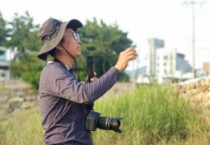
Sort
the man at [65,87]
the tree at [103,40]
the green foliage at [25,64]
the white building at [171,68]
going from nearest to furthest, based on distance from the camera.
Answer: the man at [65,87], the white building at [171,68], the green foliage at [25,64], the tree at [103,40]

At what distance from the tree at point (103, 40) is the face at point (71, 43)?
65.9ft

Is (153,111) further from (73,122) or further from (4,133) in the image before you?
(73,122)

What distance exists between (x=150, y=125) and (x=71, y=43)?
3.41 m

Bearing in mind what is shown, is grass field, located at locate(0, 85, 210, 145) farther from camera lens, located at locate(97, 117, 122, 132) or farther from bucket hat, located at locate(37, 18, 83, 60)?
bucket hat, located at locate(37, 18, 83, 60)

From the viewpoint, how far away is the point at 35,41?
960 inches

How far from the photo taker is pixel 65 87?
1.90 meters

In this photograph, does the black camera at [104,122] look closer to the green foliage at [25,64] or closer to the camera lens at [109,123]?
the camera lens at [109,123]

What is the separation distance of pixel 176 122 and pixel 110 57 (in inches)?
701

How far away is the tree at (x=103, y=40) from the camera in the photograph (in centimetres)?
2333

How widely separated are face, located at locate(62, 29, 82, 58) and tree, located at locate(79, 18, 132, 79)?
791 inches

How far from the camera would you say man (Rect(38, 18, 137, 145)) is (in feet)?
6.15

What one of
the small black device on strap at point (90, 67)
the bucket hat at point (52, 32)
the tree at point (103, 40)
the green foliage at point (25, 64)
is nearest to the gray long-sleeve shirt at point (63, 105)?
the bucket hat at point (52, 32)

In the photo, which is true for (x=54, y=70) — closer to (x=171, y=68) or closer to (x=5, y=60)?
(x=171, y=68)

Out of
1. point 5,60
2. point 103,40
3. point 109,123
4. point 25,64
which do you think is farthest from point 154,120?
point 5,60
